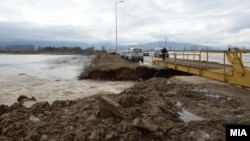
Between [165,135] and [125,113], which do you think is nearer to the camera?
[165,135]

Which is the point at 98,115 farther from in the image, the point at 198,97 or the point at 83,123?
the point at 198,97

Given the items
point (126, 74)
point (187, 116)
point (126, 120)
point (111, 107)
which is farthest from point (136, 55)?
point (126, 120)

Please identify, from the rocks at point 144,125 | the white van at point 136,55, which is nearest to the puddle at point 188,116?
the rocks at point 144,125

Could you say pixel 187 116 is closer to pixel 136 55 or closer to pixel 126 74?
pixel 126 74

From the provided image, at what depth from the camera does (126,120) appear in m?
7.95

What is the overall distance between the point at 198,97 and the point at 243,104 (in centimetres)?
188

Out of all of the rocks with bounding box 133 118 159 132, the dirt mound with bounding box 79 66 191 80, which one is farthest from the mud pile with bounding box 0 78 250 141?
the dirt mound with bounding box 79 66 191 80

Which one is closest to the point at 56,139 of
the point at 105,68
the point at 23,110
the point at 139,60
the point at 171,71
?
the point at 23,110

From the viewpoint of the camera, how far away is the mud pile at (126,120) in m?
7.36

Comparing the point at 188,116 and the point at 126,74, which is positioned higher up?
the point at 188,116

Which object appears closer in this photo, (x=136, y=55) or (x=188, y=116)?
(x=188, y=116)

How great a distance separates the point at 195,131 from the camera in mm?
7688

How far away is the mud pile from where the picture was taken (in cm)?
736

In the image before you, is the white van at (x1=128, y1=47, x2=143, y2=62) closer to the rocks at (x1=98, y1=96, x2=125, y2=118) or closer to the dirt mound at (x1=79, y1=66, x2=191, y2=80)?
the dirt mound at (x1=79, y1=66, x2=191, y2=80)
